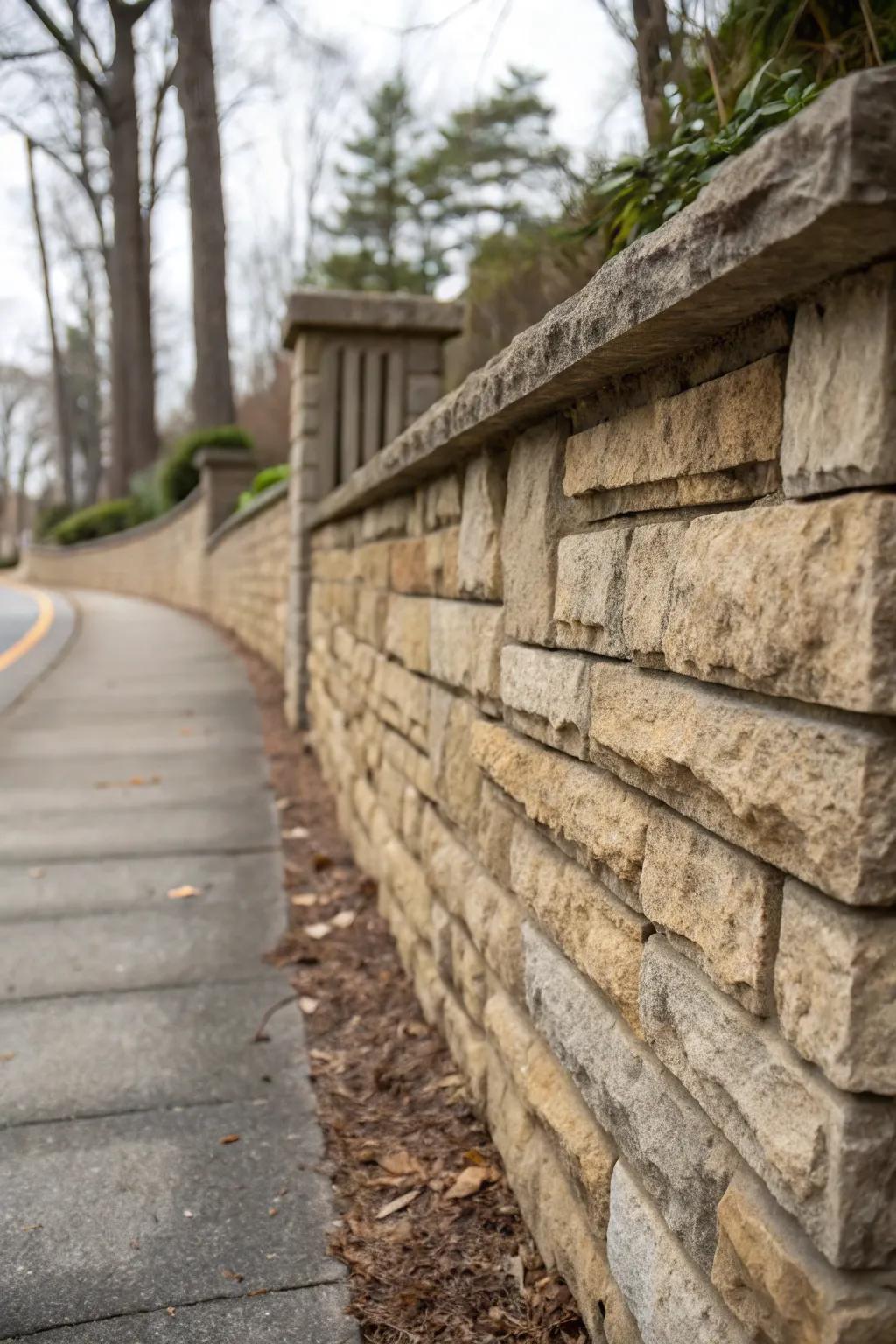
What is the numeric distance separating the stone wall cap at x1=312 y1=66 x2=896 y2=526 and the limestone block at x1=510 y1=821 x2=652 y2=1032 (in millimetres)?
835

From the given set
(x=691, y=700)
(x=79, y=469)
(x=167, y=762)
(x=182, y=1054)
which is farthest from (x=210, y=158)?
(x=79, y=469)

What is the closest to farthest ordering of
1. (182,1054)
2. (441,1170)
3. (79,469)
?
(441,1170)
(182,1054)
(79,469)

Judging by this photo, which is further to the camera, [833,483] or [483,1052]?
[483,1052]

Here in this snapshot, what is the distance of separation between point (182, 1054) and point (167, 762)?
3264 millimetres

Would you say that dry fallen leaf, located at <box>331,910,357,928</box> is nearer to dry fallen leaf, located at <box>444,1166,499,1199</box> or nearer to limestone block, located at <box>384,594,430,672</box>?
limestone block, located at <box>384,594,430,672</box>

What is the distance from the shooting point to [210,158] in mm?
15539

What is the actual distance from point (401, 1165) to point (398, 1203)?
148 millimetres

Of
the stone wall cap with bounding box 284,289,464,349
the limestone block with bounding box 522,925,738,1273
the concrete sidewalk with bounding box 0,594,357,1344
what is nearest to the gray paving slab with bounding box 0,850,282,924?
the concrete sidewalk with bounding box 0,594,357,1344

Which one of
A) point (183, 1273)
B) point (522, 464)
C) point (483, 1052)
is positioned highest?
point (522, 464)

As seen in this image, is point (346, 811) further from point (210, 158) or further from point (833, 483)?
point (210, 158)

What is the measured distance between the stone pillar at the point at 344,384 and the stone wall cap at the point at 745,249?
464cm

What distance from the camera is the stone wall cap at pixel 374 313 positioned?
6.25 meters

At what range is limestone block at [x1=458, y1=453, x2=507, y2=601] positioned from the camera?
2.47 m

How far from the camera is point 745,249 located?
45.3 inches
